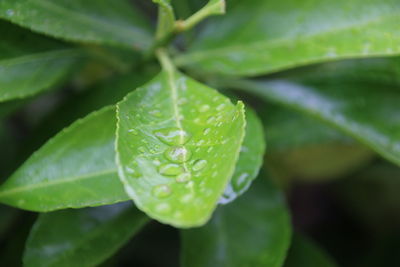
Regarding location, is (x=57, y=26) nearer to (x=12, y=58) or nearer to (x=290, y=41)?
(x=12, y=58)

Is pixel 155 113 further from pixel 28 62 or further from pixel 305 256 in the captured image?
pixel 305 256

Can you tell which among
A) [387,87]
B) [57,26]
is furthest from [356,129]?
[57,26]

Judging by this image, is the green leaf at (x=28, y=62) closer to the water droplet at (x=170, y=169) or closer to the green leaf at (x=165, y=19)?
the green leaf at (x=165, y=19)

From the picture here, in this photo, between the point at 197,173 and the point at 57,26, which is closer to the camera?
the point at 197,173

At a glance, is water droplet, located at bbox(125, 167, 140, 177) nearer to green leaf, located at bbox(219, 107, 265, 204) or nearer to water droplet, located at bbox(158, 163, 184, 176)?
water droplet, located at bbox(158, 163, 184, 176)

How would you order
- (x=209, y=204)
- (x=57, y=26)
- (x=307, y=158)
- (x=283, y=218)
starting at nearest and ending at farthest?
(x=209, y=204), (x=57, y=26), (x=283, y=218), (x=307, y=158)

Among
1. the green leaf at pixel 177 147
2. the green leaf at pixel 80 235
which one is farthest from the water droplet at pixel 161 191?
the green leaf at pixel 80 235
